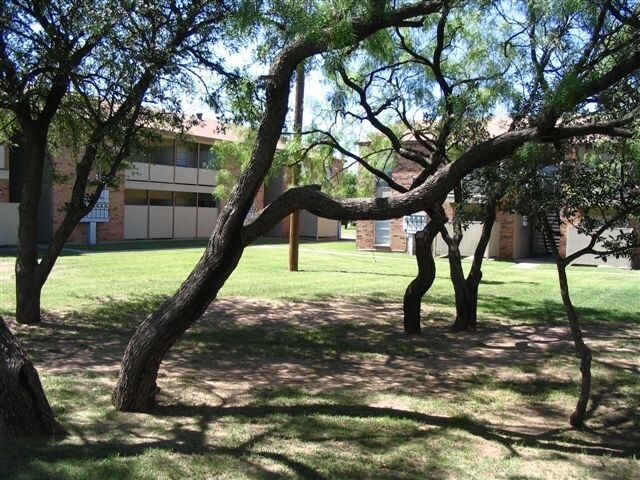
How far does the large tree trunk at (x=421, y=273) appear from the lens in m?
10.1

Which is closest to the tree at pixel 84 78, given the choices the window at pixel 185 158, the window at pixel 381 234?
the window at pixel 381 234

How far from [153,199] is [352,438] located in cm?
3035

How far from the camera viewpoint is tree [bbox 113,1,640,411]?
5512 mm

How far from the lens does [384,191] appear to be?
92.6 feet

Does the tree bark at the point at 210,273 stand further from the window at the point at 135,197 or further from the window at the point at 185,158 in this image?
the window at the point at 185,158

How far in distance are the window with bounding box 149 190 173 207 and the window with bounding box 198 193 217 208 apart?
1.87 m

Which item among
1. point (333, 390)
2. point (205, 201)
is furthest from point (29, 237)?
point (205, 201)

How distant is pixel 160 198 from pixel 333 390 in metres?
28.9

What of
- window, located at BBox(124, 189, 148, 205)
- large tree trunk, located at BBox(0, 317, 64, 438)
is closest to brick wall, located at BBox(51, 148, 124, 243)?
window, located at BBox(124, 189, 148, 205)

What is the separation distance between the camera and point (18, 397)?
4797 mm

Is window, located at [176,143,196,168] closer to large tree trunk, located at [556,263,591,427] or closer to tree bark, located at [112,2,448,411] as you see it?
tree bark, located at [112,2,448,411]

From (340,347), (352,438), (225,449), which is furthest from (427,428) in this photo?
(340,347)

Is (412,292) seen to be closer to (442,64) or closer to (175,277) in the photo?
(442,64)

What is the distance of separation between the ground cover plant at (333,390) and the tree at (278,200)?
60 cm
